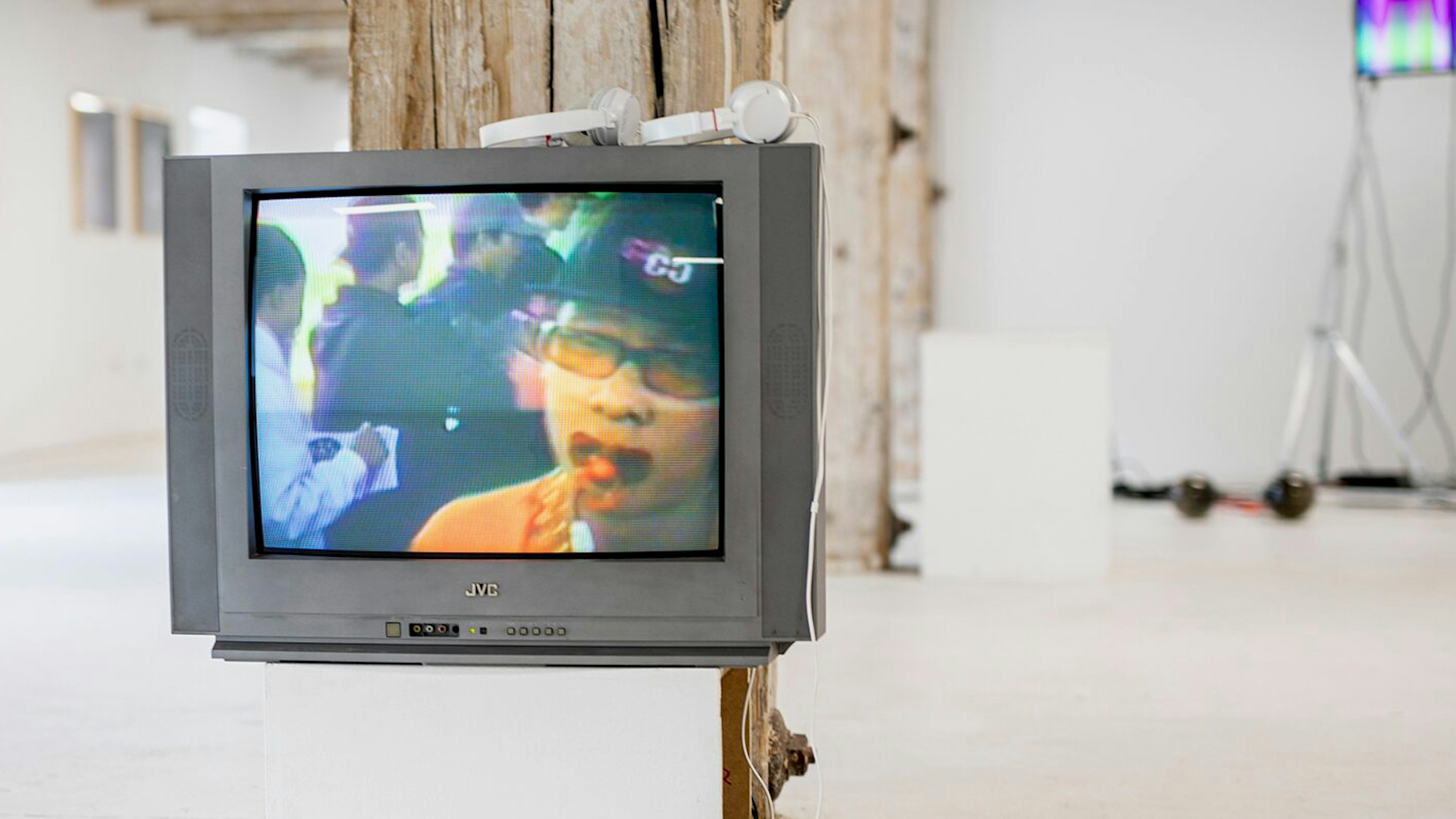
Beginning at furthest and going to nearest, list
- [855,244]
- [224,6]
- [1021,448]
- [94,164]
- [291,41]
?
[291,41], [224,6], [94,164], [855,244], [1021,448]

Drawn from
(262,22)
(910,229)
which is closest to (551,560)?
(910,229)

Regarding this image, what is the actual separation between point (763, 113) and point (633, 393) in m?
0.31

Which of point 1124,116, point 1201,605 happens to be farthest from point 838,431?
point 1124,116

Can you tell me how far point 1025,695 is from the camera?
2820mm

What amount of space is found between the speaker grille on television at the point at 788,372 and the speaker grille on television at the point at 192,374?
1.88 ft

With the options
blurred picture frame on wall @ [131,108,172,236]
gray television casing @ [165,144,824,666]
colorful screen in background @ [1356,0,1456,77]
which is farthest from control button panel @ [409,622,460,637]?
blurred picture frame on wall @ [131,108,172,236]

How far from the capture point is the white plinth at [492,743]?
1.53m

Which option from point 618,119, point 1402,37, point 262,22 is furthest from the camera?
point 262,22

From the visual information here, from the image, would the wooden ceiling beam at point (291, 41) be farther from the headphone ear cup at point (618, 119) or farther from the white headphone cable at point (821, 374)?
the white headphone cable at point (821, 374)

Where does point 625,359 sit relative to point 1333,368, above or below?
above

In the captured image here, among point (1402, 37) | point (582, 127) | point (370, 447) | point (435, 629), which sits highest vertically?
point (1402, 37)

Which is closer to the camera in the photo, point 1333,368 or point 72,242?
point 1333,368

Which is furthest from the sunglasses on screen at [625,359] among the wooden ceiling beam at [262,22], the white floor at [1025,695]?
the wooden ceiling beam at [262,22]

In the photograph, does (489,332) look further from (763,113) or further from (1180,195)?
(1180,195)
